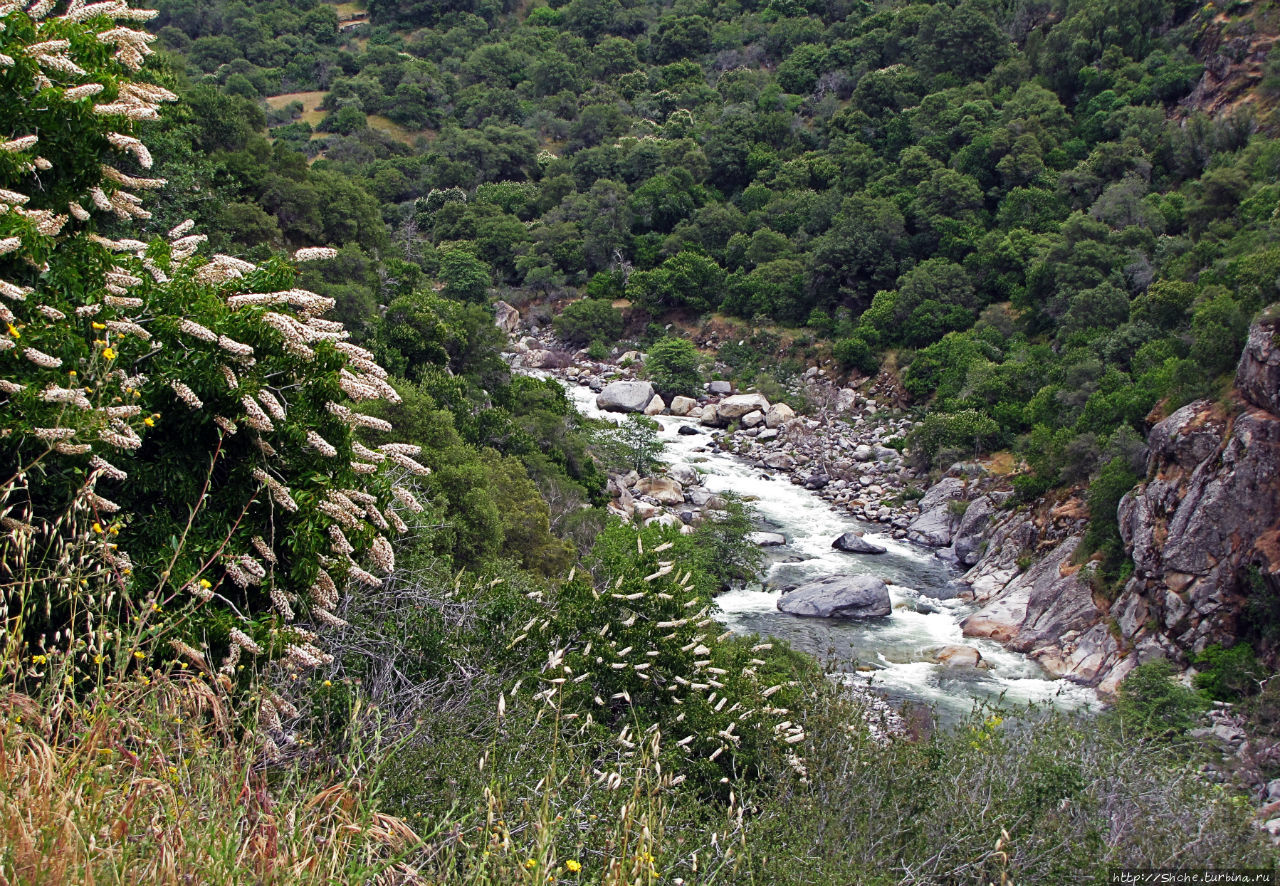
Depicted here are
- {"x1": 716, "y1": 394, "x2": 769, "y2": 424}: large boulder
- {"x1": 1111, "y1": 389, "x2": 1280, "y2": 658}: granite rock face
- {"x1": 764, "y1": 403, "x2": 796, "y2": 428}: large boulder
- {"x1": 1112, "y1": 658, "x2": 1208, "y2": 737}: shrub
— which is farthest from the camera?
{"x1": 716, "y1": 394, "x2": 769, "y2": 424}: large boulder

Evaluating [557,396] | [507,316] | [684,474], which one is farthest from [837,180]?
[557,396]

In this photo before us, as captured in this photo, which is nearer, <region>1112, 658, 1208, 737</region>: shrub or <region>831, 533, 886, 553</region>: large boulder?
<region>1112, 658, 1208, 737</region>: shrub

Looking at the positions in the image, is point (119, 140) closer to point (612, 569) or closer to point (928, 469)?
point (612, 569)

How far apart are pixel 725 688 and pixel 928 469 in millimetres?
26777

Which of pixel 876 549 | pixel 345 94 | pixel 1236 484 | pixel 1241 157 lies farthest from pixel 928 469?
pixel 345 94

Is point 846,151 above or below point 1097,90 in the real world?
below

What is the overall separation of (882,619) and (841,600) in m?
1.18

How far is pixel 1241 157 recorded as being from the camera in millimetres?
37781

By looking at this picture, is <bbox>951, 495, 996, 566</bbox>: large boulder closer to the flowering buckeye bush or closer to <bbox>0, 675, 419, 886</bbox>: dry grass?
the flowering buckeye bush

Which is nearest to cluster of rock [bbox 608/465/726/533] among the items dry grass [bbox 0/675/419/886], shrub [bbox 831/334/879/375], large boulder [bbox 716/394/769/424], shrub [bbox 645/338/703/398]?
large boulder [bbox 716/394/769/424]

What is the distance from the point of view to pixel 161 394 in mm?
6066

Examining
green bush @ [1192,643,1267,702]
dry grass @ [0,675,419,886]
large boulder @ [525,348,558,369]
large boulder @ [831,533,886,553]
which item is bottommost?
large boulder @ [525,348,558,369]

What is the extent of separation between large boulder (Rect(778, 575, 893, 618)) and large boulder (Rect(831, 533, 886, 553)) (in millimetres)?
4387

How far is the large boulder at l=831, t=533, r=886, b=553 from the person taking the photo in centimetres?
3029
